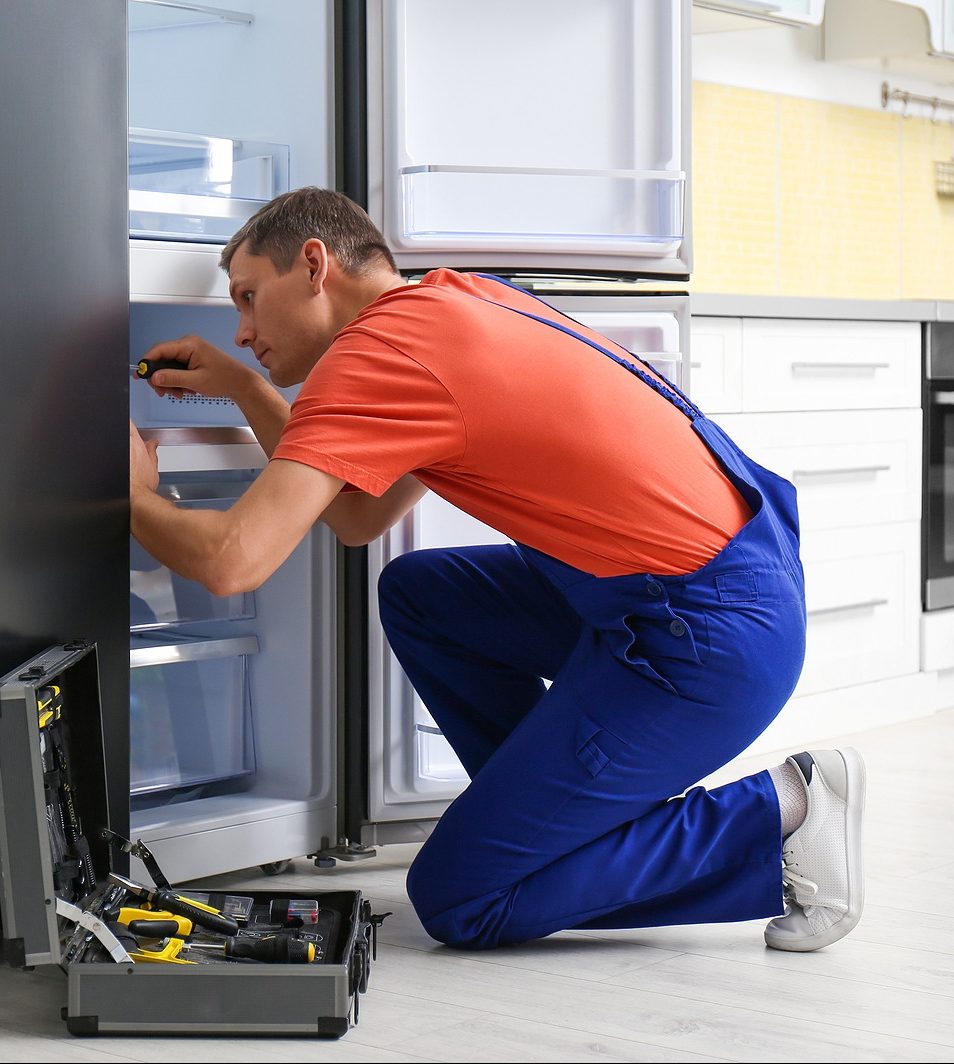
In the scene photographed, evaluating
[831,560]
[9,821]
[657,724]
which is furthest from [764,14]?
[9,821]

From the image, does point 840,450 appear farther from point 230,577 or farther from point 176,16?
point 230,577

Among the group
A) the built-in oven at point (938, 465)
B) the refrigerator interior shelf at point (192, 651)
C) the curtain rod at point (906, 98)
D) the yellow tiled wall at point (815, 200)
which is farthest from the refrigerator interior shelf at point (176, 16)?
the curtain rod at point (906, 98)

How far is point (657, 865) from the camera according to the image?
72.5 inches

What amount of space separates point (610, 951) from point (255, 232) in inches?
38.6

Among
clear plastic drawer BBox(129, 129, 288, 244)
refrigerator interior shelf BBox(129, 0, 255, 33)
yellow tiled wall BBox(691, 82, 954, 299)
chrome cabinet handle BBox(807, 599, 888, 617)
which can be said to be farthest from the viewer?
yellow tiled wall BBox(691, 82, 954, 299)

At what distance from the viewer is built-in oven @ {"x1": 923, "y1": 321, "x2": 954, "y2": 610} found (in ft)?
11.3

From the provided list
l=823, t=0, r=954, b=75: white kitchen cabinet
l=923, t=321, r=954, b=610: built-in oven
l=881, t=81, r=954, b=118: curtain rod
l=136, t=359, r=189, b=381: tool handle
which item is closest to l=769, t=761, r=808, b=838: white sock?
l=136, t=359, r=189, b=381: tool handle

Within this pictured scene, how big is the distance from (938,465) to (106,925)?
2428 millimetres

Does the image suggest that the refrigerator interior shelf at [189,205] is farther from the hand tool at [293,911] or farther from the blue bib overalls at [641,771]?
the hand tool at [293,911]

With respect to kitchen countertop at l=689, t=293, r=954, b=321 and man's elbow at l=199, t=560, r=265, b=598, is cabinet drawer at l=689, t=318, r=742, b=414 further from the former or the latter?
man's elbow at l=199, t=560, r=265, b=598

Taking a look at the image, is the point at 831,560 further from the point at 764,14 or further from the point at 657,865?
the point at 657,865

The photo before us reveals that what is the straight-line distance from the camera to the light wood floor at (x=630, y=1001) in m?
1.53

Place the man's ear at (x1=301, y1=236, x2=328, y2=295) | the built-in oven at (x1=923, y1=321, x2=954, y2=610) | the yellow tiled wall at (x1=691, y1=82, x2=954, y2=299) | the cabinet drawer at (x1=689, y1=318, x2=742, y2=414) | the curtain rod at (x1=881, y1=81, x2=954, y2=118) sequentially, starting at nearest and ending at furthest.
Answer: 1. the man's ear at (x1=301, y1=236, x2=328, y2=295)
2. the cabinet drawer at (x1=689, y1=318, x2=742, y2=414)
3. the built-in oven at (x1=923, y1=321, x2=954, y2=610)
4. the yellow tiled wall at (x1=691, y1=82, x2=954, y2=299)
5. the curtain rod at (x1=881, y1=81, x2=954, y2=118)

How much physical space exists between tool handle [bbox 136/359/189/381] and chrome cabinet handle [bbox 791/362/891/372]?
1510 millimetres
